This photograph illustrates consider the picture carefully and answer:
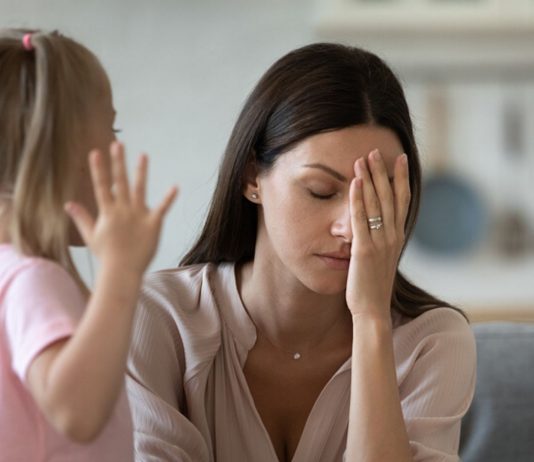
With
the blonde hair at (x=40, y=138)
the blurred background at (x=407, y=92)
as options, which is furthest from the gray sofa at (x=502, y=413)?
the blurred background at (x=407, y=92)

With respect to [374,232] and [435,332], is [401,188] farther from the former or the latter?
[435,332]

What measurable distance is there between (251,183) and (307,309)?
0.26m

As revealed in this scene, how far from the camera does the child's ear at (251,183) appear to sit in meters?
1.76

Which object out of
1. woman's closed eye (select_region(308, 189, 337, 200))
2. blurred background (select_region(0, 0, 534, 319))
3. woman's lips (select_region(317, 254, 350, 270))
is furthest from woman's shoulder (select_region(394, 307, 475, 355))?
blurred background (select_region(0, 0, 534, 319))

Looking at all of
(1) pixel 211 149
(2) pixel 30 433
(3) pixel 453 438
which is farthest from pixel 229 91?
(2) pixel 30 433

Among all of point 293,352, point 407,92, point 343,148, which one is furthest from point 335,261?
point 407,92

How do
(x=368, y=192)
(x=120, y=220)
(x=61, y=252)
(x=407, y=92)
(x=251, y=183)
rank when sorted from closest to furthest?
(x=120, y=220) < (x=61, y=252) < (x=368, y=192) < (x=251, y=183) < (x=407, y=92)

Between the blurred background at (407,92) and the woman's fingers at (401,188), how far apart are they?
2.15 meters

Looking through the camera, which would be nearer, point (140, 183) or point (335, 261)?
point (140, 183)

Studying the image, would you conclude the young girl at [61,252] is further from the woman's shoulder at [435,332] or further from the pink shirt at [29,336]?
the woman's shoulder at [435,332]

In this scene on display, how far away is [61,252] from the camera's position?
1.21m

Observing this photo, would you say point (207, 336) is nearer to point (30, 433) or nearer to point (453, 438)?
point (453, 438)

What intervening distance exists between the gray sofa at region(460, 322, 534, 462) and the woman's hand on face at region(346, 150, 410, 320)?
0.45 meters

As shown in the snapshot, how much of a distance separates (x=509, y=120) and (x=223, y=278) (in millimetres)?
2503
